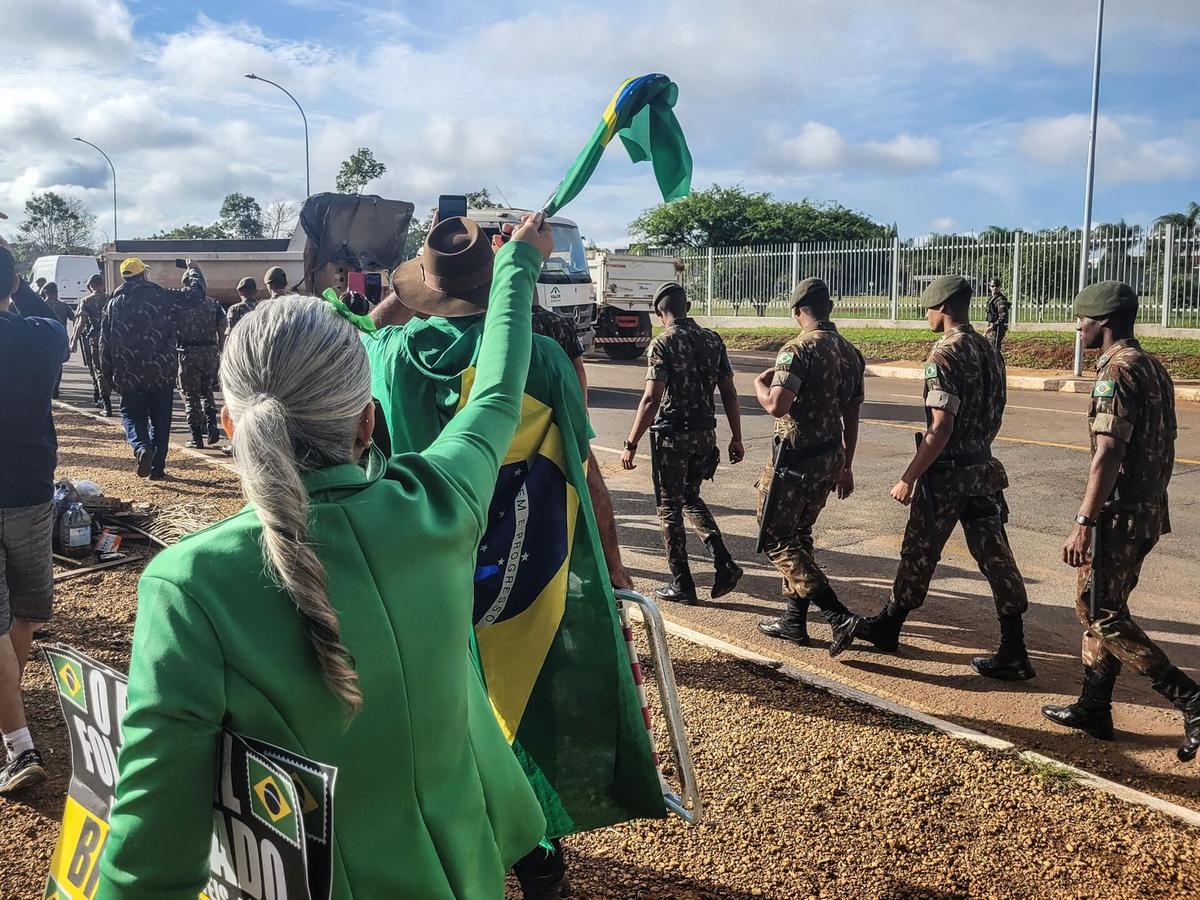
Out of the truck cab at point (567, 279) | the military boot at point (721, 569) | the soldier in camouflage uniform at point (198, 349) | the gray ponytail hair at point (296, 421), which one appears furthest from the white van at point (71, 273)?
the gray ponytail hair at point (296, 421)

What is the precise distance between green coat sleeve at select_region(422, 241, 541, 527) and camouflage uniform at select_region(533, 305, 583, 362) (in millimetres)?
2954

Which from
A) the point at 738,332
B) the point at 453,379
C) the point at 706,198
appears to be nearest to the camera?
the point at 453,379

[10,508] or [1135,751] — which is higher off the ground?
[10,508]

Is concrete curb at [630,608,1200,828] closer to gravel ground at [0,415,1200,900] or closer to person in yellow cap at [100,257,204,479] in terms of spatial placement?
gravel ground at [0,415,1200,900]

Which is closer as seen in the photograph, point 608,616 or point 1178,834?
point 608,616

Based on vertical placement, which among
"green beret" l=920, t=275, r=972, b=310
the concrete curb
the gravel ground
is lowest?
the gravel ground

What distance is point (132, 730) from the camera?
1.32 m

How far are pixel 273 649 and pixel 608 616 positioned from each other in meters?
1.41

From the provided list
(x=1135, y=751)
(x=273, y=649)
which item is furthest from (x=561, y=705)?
(x=1135, y=751)

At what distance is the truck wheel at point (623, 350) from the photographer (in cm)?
2214

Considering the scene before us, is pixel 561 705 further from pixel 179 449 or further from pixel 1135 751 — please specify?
pixel 179 449

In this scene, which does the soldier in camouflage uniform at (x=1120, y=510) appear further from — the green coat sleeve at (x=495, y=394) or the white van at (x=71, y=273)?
the white van at (x=71, y=273)

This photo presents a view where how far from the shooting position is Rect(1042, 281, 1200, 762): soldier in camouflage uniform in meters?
4.10

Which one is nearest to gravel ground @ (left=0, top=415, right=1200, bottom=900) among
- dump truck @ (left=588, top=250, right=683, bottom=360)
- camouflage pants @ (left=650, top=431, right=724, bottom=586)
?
camouflage pants @ (left=650, top=431, right=724, bottom=586)
